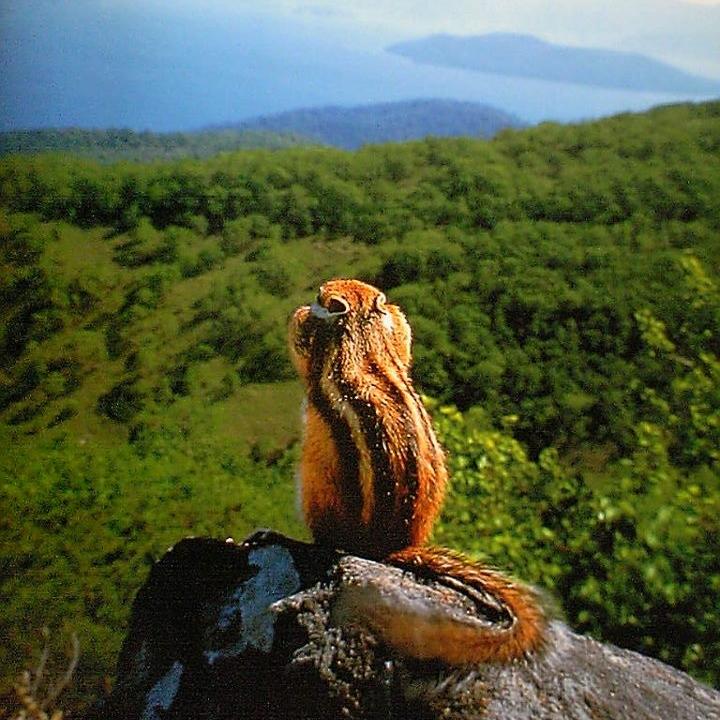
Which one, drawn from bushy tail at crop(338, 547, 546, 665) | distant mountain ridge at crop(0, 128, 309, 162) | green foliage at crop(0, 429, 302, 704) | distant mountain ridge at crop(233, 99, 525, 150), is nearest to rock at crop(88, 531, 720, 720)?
bushy tail at crop(338, 547, 546, 665)

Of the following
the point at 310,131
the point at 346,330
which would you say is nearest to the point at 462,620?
the point at 346,330

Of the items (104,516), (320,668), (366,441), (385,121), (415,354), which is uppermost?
(385,121)

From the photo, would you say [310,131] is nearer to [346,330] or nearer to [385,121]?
[385,121]

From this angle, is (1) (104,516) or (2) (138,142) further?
(2) (138,142)

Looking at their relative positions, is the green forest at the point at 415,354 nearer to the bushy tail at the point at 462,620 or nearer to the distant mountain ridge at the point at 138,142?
the distant mountain ridge at the point at 138,142

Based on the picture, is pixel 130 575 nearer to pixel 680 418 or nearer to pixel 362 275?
pixel 362 275

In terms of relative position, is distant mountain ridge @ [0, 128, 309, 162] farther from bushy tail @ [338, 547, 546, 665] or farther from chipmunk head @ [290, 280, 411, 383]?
bushy tail @ [338, 547, 546, 665]
